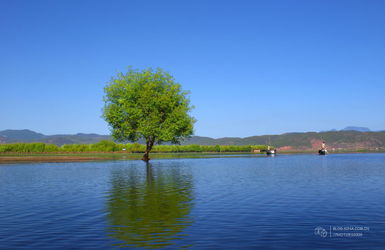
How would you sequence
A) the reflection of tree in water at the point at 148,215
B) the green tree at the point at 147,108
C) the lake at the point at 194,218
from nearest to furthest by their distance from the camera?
the lake at the point at 194,218 → the reflection of tree in water at the point at 148,215 → the green tree at the point at 147,108

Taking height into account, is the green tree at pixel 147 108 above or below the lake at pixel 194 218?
above

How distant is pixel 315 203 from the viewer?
2103 cm

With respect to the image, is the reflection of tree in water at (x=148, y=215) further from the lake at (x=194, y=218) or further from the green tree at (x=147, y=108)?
the green tree at (x=147, y=108)

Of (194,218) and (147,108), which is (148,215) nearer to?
(194,218)

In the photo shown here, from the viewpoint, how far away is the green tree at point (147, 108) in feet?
249

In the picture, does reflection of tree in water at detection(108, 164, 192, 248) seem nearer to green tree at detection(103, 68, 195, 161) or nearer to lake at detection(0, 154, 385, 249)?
lake at detection(0, 154, 385, 249)

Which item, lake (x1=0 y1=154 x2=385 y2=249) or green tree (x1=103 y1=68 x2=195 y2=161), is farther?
green tree (x1=103 y1=68 x2=195 y2=161)

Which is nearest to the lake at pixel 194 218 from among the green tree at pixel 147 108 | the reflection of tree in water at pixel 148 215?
the reflection of tree in water at pixel 148 215

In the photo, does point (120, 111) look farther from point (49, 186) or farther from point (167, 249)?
point (167, 249)

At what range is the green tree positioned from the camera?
249ft

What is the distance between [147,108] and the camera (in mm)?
75688

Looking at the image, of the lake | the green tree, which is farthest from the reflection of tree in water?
the green tree

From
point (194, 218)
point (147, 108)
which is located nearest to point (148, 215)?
point (194, 218)

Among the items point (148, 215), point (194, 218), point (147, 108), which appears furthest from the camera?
point (147, 108)
